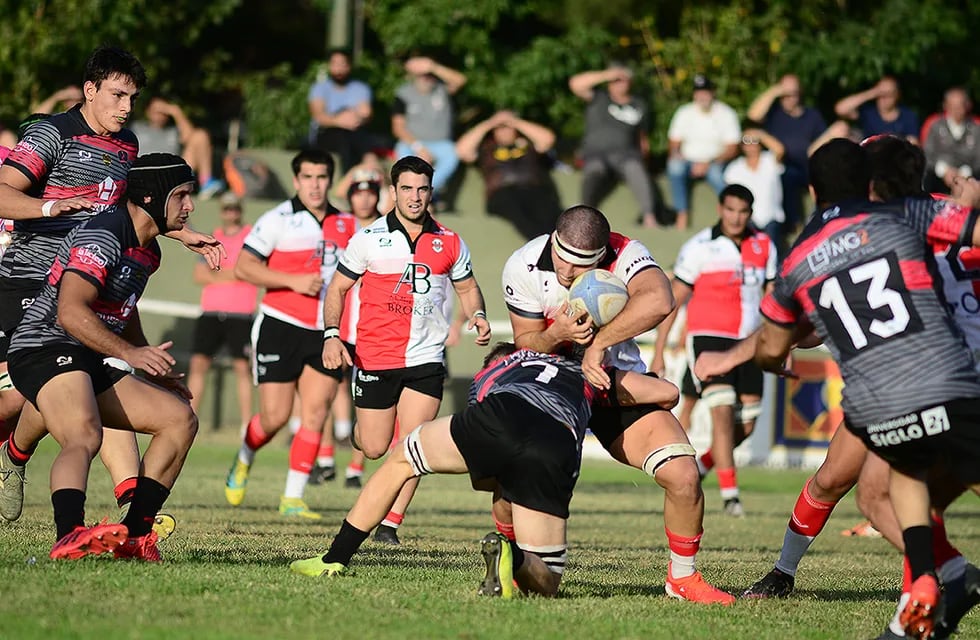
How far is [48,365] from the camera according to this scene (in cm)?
726

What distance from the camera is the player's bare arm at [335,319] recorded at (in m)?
9.29

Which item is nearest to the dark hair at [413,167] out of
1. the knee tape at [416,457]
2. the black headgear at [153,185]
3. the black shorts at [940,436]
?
the black headgear at [153,185]

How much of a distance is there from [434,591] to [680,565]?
1.25m

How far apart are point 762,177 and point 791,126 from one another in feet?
3.56

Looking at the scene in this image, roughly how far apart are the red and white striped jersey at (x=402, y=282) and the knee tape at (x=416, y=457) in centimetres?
314

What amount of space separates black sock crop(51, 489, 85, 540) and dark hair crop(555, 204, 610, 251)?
2.68 metres

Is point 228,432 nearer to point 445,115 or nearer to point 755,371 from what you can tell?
point 445,115

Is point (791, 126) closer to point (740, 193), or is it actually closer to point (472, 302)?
point (740, 193)

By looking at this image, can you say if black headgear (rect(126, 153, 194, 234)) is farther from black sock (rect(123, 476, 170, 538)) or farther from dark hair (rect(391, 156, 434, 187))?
dark hair (rect(391, 156, 434, 187))

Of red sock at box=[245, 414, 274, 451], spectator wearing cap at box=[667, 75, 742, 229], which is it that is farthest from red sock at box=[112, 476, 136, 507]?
spectator wearing cap at box=[667, 75, 742, 229]

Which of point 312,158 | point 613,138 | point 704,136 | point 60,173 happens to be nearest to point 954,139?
point 704,136

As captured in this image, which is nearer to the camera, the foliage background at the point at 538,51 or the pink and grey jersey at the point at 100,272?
the pink and grey jersey at the point at 100,272

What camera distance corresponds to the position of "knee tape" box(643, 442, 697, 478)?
724 cm

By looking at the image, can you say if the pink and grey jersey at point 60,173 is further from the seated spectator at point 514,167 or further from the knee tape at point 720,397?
the seated spectator at point 514,167
